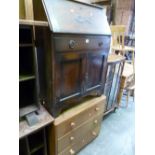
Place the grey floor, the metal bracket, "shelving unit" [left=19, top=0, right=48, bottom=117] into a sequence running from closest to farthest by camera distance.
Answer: "shelving unit" [left=19, top=0, right=48, bottom=117] < the metal bracket < the grey floor

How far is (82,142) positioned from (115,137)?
0.54 m

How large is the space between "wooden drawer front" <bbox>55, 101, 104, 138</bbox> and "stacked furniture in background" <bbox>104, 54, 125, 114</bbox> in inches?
14.7

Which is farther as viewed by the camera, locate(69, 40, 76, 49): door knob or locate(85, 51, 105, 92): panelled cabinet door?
locate(85, 51, 105, 92): panelled cabinet door

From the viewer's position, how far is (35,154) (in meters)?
1.43

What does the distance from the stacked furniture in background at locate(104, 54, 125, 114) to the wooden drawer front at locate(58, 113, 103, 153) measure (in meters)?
0.43

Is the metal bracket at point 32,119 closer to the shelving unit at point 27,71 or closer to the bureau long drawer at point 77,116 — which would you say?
the shelving unit at point 27,71

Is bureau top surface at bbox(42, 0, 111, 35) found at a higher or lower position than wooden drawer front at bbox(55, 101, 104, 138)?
higher

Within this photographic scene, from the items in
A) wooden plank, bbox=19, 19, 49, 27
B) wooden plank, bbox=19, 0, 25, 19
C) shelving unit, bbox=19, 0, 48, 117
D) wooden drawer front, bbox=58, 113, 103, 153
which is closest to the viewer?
wooden plank, bbox=19, 19, 49, 27

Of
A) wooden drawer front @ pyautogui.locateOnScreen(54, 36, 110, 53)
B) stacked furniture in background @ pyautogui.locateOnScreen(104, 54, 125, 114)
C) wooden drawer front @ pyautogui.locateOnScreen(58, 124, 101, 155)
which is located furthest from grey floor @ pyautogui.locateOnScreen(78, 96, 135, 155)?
wooden drawer front @ pyautogui.locateOnScreen(54, 36, 110, 53)

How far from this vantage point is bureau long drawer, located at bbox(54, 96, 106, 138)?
4.17 feet

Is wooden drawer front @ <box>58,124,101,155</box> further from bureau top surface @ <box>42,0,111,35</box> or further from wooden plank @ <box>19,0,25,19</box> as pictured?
wooden plank @ <box>19,0,25,19</box>

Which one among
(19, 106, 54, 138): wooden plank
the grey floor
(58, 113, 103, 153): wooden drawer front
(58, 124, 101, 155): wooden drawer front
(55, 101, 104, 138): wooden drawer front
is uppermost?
(19, 106, 54, 138): wooden plank

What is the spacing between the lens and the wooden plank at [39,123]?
1.06 m
